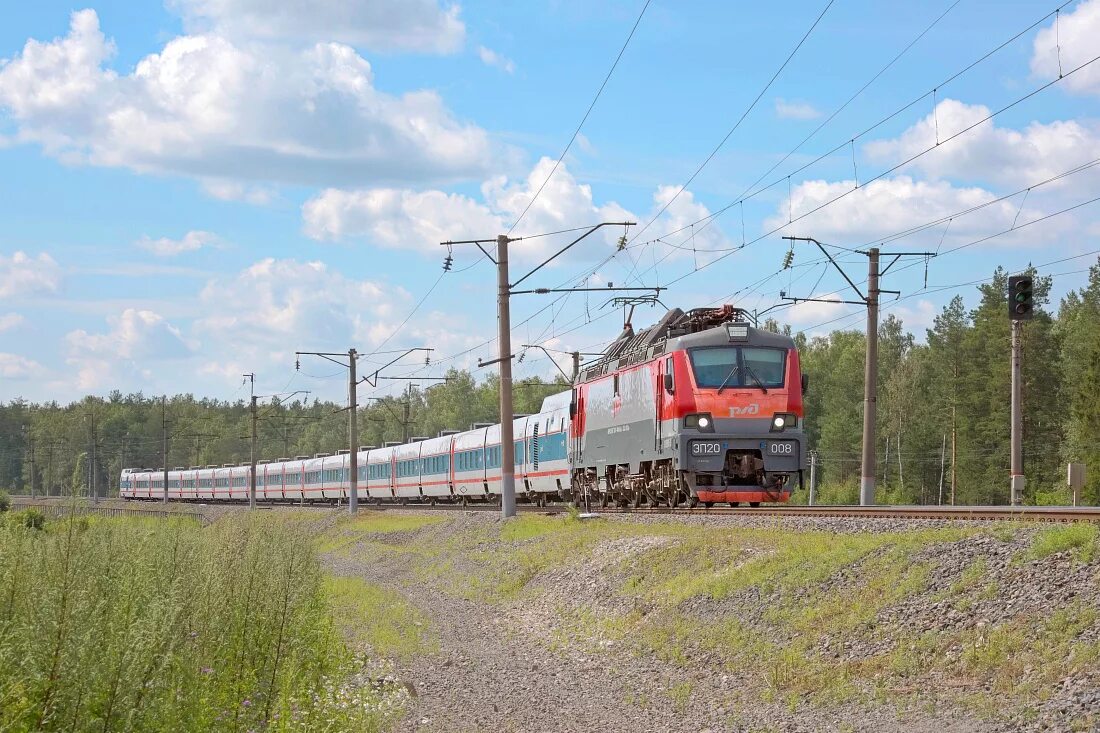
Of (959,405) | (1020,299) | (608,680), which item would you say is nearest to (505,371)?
(1020,299)

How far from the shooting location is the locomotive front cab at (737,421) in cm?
2681

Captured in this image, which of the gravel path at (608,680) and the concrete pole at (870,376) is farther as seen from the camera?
the concrete pole at (870,376)

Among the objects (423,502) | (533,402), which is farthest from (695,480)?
(533,402)

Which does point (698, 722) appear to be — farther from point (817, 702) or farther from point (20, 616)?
point (20, 616)

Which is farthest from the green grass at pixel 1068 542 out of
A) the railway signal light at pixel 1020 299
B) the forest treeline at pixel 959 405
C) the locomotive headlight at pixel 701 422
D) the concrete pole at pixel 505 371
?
the forest treeline at pixel 959 405

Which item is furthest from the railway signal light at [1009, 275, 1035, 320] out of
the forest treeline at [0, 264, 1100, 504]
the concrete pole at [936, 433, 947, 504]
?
the concrete pole at [936, 433, 947, 504]

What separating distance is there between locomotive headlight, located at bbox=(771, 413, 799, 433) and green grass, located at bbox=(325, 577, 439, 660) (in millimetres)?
8352

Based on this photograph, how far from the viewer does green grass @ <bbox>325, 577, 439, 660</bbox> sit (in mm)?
19984

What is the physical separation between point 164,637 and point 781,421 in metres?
18.9

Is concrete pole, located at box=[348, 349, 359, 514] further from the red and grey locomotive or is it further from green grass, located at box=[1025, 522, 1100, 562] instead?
green grass, located at box=[1025, 522, 1100, 562]

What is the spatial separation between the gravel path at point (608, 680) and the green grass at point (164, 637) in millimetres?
1359

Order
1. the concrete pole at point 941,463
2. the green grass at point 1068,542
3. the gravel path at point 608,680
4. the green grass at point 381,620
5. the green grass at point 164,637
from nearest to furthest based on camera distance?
the green grass at point 164,637, the gravel path at point 608,680, the green grass at point 1068,542, the green grass at point 381,620, the concrete pole at point 941,463

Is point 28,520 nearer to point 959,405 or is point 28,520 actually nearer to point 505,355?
point 505,355

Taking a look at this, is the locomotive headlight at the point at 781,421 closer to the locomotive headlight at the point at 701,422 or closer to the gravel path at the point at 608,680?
the locomotive headlight at the point at 701,422
